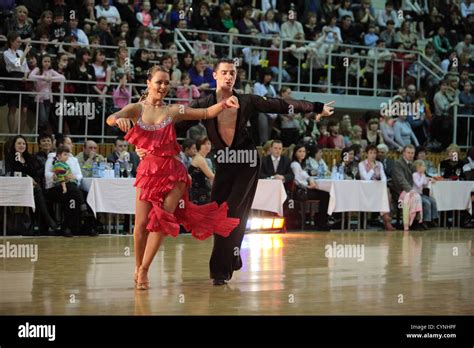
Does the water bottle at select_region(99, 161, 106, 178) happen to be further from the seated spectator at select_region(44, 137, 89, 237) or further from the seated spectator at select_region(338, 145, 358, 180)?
the seated spectator at select_region(338, 145, 358, 180)

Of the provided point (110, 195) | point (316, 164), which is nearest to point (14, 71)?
point (110, 195)

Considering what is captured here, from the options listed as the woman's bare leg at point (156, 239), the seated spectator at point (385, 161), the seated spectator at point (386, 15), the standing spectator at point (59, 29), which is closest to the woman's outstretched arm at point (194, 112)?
the woman's bare leg at point (156, 239)

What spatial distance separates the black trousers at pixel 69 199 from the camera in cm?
1188

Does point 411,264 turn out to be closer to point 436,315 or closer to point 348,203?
point 436,315

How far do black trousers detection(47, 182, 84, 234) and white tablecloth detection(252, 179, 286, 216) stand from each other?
257 centimetres

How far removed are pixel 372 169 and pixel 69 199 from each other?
4.85 metres

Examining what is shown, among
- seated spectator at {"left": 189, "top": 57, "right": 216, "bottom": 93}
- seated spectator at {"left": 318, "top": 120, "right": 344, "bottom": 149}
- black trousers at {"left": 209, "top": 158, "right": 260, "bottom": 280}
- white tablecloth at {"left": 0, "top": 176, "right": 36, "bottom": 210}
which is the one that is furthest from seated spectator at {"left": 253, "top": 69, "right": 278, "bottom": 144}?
black trousers at {"left": 209, "top": 158, "right": 260, "bottom": 280}

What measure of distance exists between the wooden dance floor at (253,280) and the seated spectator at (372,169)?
2.49 m

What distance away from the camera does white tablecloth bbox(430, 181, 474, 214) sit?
1491cm

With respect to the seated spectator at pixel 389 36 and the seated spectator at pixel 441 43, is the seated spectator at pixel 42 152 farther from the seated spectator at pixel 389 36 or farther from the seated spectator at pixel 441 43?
the seated spectator at pixel 441 43
